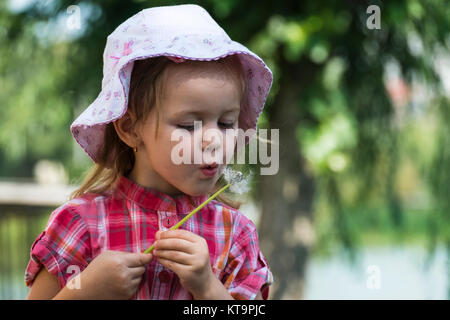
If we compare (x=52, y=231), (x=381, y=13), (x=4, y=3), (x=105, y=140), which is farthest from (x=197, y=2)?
(x=52, y=231)

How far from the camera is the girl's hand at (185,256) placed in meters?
1.20

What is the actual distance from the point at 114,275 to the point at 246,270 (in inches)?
12.1

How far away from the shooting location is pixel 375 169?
3723 millimetres

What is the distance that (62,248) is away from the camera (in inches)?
51.6

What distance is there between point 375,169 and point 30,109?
2019 mm

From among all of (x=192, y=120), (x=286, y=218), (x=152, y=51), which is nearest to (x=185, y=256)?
(x=192, y=120)

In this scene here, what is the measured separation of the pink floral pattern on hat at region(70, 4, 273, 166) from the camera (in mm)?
1268

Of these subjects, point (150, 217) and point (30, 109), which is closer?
point (150, 217)

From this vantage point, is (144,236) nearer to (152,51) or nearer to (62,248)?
(62,248)

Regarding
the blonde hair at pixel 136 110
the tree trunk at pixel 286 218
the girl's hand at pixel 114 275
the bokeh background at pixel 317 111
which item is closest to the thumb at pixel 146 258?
the girl's hand at pixel 114 275

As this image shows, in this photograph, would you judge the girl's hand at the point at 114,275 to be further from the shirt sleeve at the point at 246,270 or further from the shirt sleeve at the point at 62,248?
the shirt sleeve at the point at 246,270
